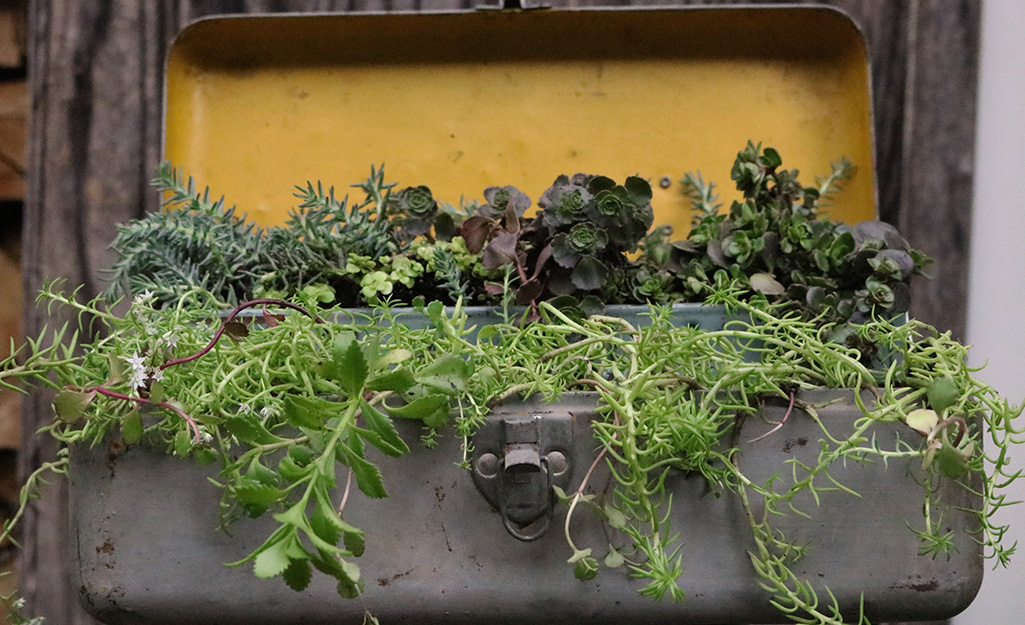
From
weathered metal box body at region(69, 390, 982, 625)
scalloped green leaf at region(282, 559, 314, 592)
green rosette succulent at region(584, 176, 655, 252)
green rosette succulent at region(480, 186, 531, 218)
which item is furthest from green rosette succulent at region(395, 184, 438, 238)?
scalloped green leaf at region(282, 559, 314, 592)

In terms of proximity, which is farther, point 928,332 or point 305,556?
point 928,332

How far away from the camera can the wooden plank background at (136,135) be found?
0.92 meters

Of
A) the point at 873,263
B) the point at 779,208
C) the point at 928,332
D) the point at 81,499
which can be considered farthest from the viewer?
the point at 928,332

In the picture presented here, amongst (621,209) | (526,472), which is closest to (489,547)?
(526,472)

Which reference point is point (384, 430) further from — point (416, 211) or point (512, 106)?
point (512, 106)

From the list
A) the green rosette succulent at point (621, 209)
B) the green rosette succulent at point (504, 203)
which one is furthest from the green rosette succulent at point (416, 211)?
the green rosette succulent at point (621, 209)

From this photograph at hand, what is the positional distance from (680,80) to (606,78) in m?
0.09

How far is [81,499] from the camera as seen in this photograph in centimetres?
54

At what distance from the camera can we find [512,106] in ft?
3.09

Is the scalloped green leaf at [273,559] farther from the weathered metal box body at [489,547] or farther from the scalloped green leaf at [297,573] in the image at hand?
the weathered metal box body at [489,547]

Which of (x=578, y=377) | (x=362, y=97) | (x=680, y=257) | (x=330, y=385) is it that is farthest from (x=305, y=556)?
(x=362, y=97)

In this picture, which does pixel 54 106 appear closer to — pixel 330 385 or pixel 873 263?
pixel 330 385

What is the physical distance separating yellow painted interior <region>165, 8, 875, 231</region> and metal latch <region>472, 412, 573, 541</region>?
0.47 metres

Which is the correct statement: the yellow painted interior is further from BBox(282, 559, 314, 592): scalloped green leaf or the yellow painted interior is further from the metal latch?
BBox(282, 559, 314, 592): scalloped green leaf
